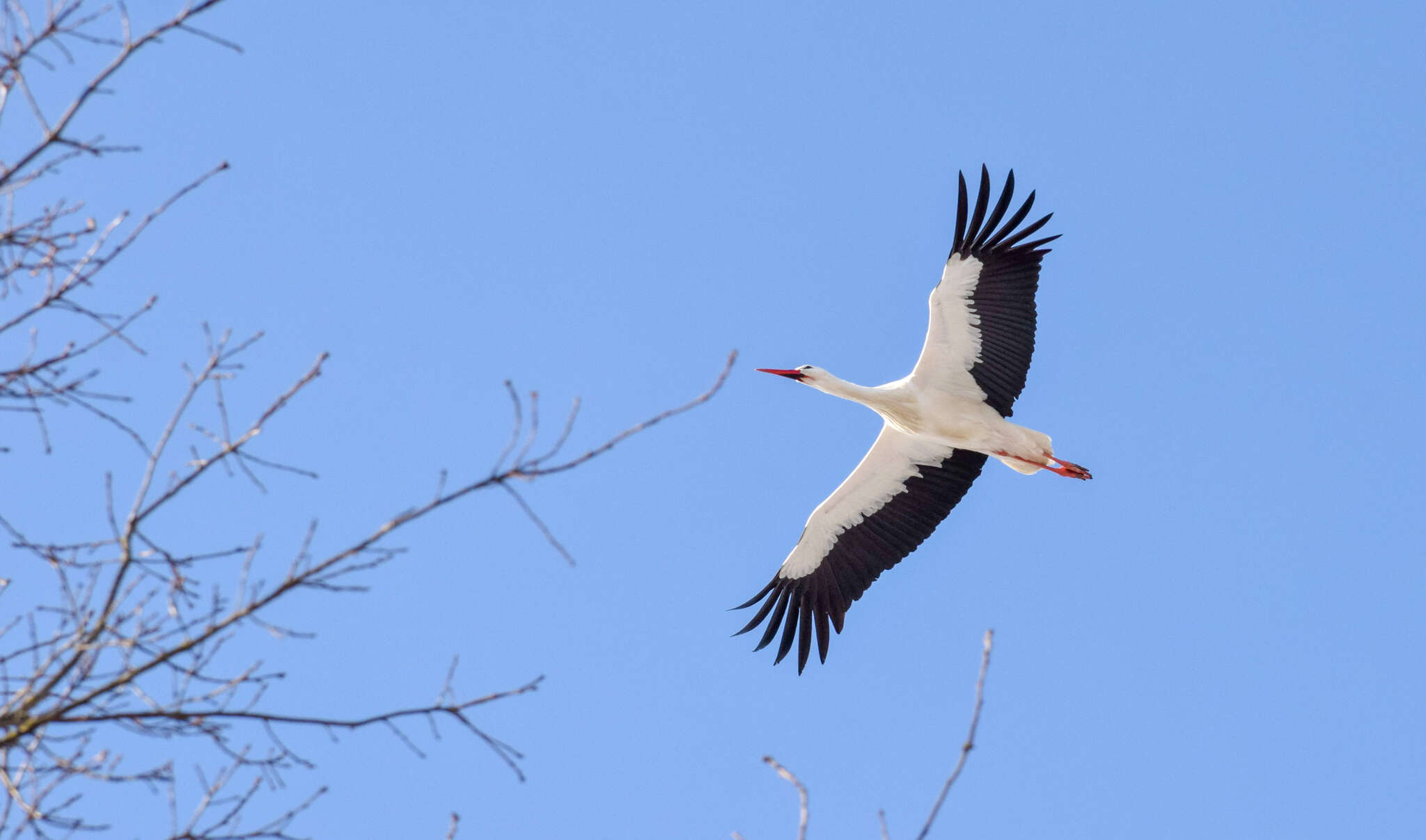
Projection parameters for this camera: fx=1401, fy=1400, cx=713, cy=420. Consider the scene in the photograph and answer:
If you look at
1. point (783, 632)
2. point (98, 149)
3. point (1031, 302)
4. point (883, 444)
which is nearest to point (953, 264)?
point (1031, 302)

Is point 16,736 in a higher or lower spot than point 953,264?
lower

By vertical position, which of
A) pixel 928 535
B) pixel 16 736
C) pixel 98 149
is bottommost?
pixel 16 736

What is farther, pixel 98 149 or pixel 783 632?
pixel 783 632

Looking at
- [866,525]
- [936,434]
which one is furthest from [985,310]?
[866,525]

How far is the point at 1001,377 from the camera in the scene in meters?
11.2

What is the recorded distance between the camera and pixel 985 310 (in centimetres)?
1100

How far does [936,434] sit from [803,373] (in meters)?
1.23

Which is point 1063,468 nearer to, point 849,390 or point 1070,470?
point 1070,470

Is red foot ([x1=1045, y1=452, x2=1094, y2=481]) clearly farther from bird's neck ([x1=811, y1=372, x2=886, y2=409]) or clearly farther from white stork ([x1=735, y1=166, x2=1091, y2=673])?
bird's neck ([x1=811, y1=372, x2=886, y2=409])

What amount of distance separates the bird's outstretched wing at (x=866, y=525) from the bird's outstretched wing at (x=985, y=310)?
2.34ft

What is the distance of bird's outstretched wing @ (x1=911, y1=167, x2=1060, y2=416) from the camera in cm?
1087

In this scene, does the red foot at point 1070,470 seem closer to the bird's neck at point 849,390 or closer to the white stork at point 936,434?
the white stork at point 936,434

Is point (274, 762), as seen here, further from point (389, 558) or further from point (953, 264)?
point (953, 264)

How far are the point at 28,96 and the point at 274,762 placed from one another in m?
1.89
